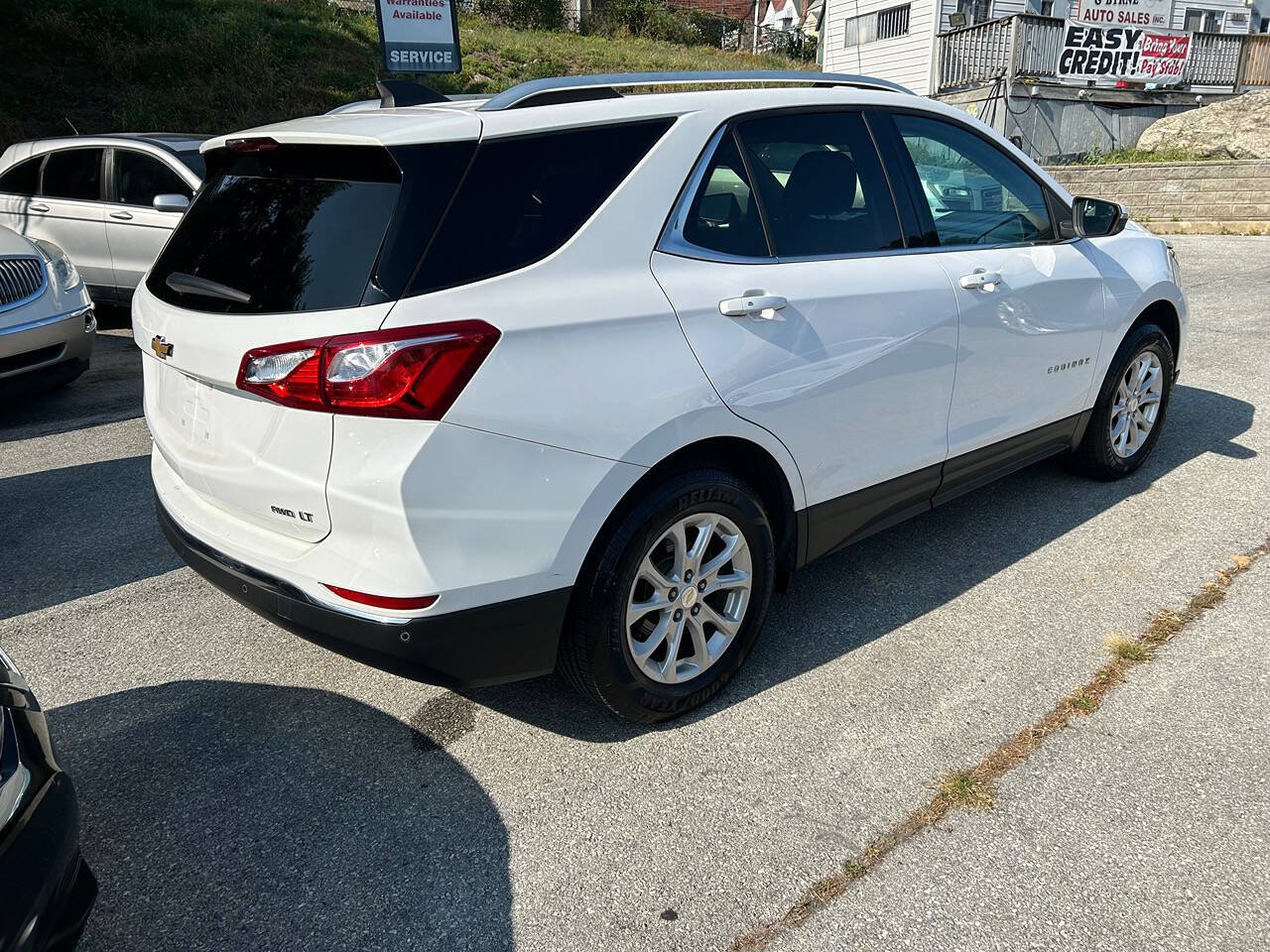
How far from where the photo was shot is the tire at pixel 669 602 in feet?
8.67

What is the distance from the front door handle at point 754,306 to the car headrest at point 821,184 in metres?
0.43

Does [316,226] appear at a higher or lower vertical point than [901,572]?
higher

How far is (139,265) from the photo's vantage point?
831 cm

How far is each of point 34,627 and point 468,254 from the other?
2.49 m

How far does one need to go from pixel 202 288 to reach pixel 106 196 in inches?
275

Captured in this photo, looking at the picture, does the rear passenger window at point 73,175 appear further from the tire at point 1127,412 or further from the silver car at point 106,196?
the tire at point 1127,412

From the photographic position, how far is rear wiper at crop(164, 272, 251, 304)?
2564 millimetres

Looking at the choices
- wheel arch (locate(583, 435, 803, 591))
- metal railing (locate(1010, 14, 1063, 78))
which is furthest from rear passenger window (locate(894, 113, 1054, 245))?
metal railing (locate(1010, 14, 1063, 78))

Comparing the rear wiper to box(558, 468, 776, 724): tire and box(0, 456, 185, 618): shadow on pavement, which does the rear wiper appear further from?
box(0, 456, 185, 618): shadow on pavement

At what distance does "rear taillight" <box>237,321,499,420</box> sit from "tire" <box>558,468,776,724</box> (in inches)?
25.1

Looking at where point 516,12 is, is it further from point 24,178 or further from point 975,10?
point 24,178

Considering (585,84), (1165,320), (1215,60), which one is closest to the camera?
(585,84)

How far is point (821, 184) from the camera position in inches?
130

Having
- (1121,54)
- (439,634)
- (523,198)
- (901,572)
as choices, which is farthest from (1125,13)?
(439,634)
